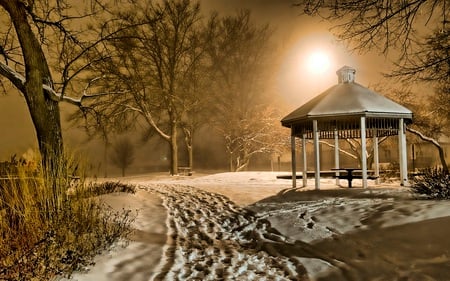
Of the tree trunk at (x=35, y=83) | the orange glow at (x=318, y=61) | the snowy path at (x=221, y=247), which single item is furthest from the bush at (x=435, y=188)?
the orange glow at (x=318, y=61)

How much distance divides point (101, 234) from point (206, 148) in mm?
34862

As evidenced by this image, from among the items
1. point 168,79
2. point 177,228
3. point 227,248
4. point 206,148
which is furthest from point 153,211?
point 206,148

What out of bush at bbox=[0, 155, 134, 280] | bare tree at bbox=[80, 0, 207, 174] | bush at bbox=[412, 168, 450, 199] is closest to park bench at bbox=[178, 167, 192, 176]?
bare tree at bbox=[80, 0, 207, 174]

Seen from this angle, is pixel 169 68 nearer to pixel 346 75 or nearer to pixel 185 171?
pixel 185 171

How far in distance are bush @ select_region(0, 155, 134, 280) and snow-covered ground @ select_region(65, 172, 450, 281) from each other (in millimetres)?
290

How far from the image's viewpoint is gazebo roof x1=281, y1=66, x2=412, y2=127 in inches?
519

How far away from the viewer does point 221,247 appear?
22.5 ft

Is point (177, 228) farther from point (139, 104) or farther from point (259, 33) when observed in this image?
point (259, 33)

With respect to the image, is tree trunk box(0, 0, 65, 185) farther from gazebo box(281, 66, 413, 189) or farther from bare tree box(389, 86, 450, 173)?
bare tree box(389, 86, 450, 173)

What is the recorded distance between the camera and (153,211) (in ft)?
30.6

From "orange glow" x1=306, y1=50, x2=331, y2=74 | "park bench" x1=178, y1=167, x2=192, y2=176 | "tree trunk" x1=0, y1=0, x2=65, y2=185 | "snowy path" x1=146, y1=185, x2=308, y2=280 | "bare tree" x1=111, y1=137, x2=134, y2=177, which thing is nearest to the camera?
"snowy path" x1=146, y1=185, x2=308, y2=280

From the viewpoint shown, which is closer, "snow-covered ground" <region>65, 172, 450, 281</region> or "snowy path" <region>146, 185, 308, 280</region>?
"snow-covered ground" <region>65, 172, 450, 281</region>

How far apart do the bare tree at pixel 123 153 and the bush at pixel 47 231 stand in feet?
A: 155

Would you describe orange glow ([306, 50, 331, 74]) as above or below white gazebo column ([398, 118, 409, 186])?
above
